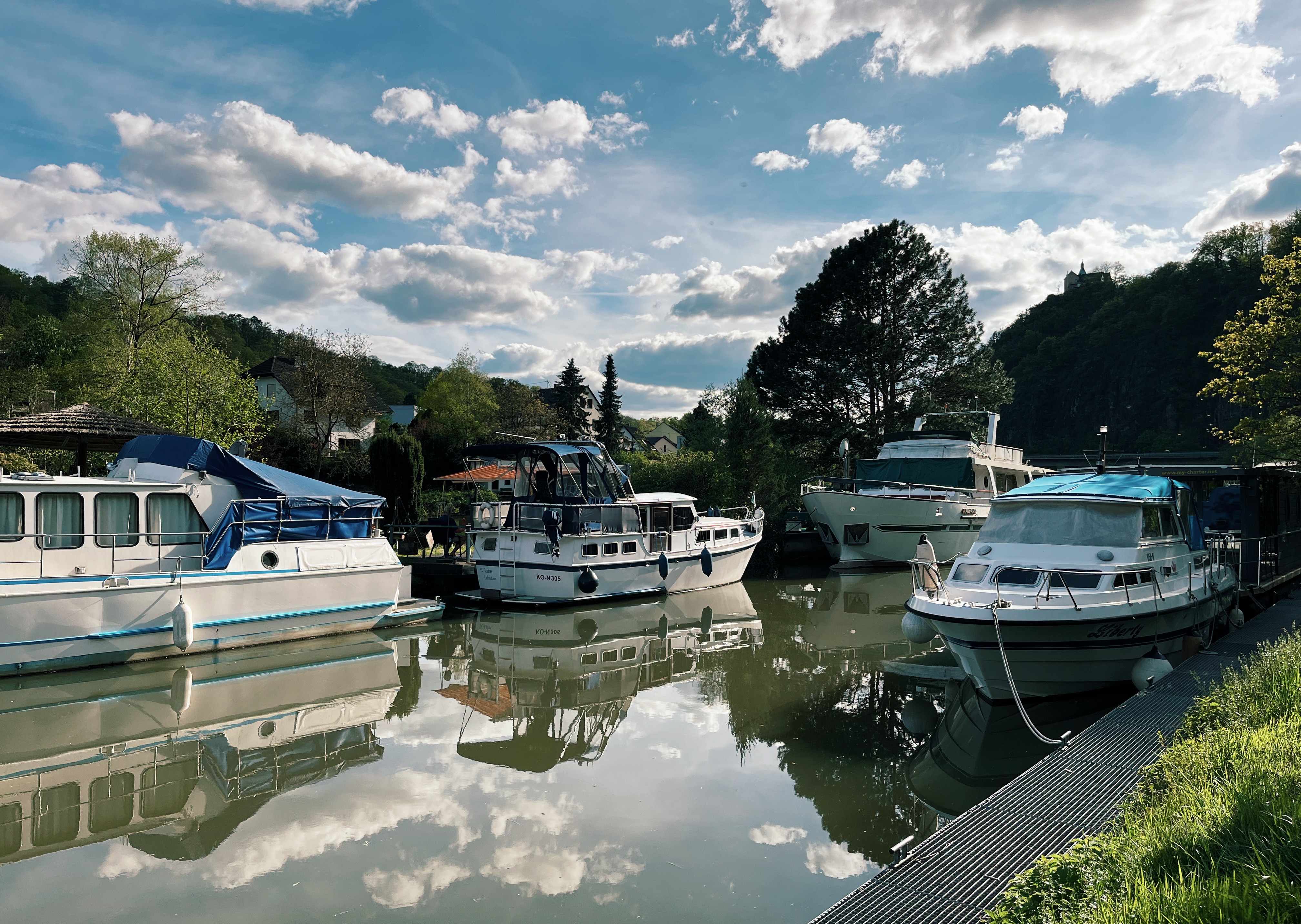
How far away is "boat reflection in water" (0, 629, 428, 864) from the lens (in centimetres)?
682

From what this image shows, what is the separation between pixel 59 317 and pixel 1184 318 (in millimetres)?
99532

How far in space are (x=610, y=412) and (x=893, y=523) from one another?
1391 inches

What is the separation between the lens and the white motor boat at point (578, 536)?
687 inches

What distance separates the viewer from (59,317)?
176 ft

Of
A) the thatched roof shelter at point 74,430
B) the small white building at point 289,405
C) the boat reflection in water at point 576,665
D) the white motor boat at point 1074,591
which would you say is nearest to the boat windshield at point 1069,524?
the white motor boat at point 1074,591

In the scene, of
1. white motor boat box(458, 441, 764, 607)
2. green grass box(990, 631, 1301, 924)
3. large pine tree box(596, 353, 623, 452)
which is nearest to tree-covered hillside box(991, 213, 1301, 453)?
large pine tree box(596, 353, 623, 452)

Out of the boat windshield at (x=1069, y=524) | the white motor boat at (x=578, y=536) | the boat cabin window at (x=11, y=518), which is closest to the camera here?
the boat windshield at (x=1069, y=524)

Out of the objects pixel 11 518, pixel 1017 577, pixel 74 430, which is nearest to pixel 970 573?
pixel 1017 577

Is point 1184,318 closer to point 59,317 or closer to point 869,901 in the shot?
point 869,901

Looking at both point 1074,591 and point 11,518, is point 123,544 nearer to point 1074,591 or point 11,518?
point 11,518

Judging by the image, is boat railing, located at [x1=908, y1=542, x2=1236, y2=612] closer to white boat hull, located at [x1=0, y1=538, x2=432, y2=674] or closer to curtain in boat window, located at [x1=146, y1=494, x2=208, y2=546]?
white boat hull, located at [x1=0, y1=538, x2=432, y2=674]

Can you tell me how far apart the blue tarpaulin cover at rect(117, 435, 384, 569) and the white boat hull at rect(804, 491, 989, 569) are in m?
14.7

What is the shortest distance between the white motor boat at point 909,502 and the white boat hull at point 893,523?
0.07ft

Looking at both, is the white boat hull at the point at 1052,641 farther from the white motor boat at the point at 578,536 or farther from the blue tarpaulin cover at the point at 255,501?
the blue tarpaulin cover at the point at 255,501
